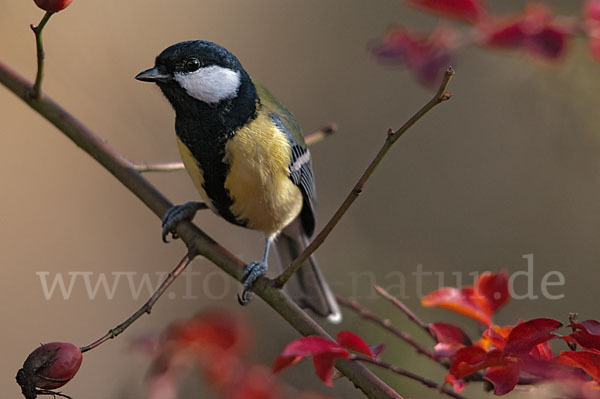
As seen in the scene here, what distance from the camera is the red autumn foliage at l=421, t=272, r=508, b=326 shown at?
1.27 m

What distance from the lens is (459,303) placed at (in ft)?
4.21

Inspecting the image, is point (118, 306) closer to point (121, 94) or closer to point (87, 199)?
point (87, 199)

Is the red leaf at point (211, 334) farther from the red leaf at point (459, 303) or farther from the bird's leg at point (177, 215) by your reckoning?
the red leaf at point (459, 303)

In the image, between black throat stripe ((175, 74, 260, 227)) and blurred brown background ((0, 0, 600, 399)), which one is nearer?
black throat stripe ((175, 74, 260, 227))

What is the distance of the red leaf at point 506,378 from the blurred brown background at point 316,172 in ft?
5.83

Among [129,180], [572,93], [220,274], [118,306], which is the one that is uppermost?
[572,93]

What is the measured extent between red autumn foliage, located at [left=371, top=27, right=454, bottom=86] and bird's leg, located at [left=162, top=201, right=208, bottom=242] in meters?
0.68

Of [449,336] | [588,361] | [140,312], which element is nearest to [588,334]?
[588,361]

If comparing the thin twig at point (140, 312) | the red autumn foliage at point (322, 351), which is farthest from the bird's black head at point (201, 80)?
the red autumn foliage at point (322, 351)

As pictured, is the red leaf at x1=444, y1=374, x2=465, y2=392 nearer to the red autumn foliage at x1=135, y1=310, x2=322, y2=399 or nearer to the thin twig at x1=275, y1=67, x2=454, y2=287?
the thin twig at x1=275, y1=67, x2=454, y2=287

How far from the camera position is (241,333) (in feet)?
5.85

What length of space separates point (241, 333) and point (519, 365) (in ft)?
3.07

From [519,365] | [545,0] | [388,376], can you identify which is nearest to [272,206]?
[388,376]

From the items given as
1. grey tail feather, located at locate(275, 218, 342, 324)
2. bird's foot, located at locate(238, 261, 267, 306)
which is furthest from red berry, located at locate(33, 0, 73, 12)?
grey tail feather, located at locate(275, 218, 342, 324)
